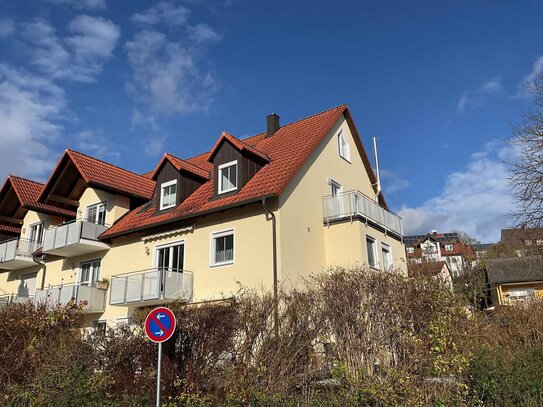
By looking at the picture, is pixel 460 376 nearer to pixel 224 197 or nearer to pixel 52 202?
pixel 224 197

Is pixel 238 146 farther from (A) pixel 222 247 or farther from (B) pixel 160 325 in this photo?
(B) pixel 160 325

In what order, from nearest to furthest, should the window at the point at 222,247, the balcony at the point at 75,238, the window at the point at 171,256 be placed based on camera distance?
the window at the point at 222,247, the window at the point at 171,256, the balcony at the point at 75,238

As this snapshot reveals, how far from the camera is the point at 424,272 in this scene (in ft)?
37.6

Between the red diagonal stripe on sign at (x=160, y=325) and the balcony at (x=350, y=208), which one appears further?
the balcony at (x=350, y=208)

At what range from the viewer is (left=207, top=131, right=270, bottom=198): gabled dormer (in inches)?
754

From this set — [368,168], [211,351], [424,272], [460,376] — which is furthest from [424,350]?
[368,168]

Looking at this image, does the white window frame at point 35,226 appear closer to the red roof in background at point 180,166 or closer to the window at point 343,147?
the red roof in background at point 180,166

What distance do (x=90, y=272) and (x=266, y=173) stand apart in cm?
1089

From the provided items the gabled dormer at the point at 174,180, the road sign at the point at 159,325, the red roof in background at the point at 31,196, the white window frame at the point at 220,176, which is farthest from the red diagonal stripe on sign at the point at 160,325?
the red roof in background at the point at 31,196

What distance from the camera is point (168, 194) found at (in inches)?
846

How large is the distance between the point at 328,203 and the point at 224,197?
4.47 metres

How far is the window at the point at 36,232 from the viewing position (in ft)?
89.3

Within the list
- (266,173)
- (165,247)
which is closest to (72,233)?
(165,247)

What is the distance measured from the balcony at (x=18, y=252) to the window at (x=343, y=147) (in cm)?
1751
